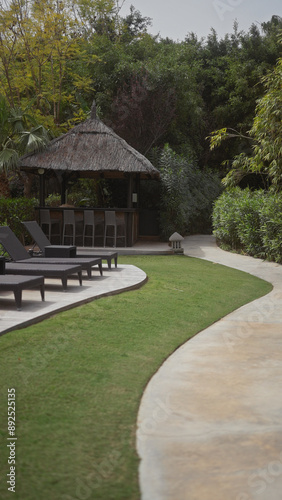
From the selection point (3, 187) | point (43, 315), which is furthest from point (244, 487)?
point (3, 187)

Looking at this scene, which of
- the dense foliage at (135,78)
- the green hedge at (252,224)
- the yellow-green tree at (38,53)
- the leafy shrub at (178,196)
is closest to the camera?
the green hedge at (252,224)

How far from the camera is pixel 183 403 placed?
4.16 metres

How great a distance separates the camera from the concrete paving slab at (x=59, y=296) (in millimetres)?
6518

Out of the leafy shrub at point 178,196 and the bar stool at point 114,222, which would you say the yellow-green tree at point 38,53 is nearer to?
the leafy shrub at point 178,196

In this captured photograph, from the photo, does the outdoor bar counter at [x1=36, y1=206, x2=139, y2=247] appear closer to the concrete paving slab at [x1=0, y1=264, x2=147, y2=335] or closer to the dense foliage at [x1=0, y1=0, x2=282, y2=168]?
the dense foliage at [x1=0, y1=0, x2=282, y2=168]

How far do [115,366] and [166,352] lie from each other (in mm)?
728

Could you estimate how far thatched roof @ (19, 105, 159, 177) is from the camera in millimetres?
16938

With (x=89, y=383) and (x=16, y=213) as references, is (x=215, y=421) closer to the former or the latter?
(x=89, y=383)

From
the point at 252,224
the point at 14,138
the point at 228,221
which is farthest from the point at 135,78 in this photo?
the point at 252,224

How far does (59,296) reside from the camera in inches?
319

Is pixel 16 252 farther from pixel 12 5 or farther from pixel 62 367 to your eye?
pixel 12 5

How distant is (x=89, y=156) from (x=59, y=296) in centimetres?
988

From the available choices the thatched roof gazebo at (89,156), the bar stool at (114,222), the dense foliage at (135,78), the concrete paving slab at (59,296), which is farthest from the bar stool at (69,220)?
the concrete paving slab at (59,296)

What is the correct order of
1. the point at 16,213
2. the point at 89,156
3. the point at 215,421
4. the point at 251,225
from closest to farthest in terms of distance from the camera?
the point at 215,421 < the point at 251,225 < the point at 16,213 < the point at 89,156
